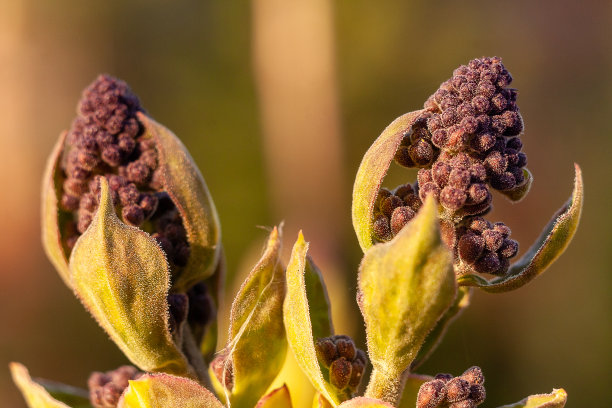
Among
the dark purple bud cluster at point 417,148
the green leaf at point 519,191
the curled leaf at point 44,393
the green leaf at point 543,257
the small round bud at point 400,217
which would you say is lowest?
the curled leaf at point 44,393

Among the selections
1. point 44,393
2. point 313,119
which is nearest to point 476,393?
point 44,393

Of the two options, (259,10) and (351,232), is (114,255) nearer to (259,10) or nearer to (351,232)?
(351,232)

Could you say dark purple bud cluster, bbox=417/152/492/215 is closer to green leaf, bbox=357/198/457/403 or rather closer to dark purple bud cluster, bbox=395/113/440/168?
dark purple bud cluster, bbox=395/113/440/168

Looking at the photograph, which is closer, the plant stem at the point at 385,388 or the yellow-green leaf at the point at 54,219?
the plant stem at the point at 385,388

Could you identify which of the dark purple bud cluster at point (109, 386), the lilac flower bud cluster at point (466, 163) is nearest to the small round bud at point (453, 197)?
the lilac flower bud cluster at point (466, 163)

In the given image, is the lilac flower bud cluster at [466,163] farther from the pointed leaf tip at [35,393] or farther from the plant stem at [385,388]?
the pointed leaf tip at [35,393]

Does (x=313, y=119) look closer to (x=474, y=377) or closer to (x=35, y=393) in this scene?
(x=35, y=393)

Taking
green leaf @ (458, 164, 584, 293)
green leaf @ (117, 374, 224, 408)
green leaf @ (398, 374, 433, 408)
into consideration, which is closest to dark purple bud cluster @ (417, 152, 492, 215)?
green leaf @ (458, 164, 584, 293)
